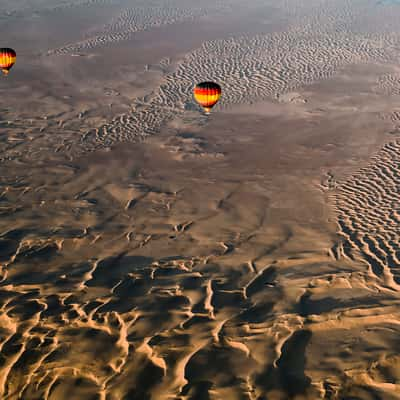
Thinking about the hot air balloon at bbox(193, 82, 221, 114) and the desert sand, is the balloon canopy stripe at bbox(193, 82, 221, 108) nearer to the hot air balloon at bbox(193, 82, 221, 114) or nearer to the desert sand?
the hot air balloon at bbox(193, 82, 221, 114)

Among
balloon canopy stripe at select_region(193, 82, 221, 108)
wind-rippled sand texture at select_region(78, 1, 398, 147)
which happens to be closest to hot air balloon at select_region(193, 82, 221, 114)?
balloon canopy stripe at select_region(193, 82, 221, 108)

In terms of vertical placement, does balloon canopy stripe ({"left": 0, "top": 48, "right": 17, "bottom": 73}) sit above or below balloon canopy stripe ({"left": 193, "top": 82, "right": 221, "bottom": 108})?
above

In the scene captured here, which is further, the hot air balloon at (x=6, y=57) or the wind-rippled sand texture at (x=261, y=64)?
the wind-rippled sand texture at (x=261, y=64)

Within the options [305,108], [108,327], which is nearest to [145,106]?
[305,108]

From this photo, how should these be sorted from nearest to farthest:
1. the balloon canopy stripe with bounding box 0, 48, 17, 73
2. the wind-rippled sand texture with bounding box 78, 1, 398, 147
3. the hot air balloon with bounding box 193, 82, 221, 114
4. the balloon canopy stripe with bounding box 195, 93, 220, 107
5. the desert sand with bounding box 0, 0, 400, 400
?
the desert sand with bounding box 0, 0, 400, 400
the hot air balloon with bounding box 193, 82, 221, 114
the balloon canopy stripe with bounding box 195, 93, 220, 107
the balloon canopy stripe with bounding box 0, 48, 17, 73
the wind-rippled sand texture with bounding box 78, 1, 398, 147

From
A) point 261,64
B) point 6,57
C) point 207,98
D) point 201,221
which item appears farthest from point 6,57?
point 261,64

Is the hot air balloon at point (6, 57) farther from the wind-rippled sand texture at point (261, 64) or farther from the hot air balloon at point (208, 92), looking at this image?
the hot air balloon at point (208, 92)

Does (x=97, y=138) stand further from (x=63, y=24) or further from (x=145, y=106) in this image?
(x=63, y=24)

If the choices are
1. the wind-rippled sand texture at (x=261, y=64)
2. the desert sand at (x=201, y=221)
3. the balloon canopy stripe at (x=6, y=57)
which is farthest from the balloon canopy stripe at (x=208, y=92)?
the balloon canopy stripe at (x=6, y=57)
